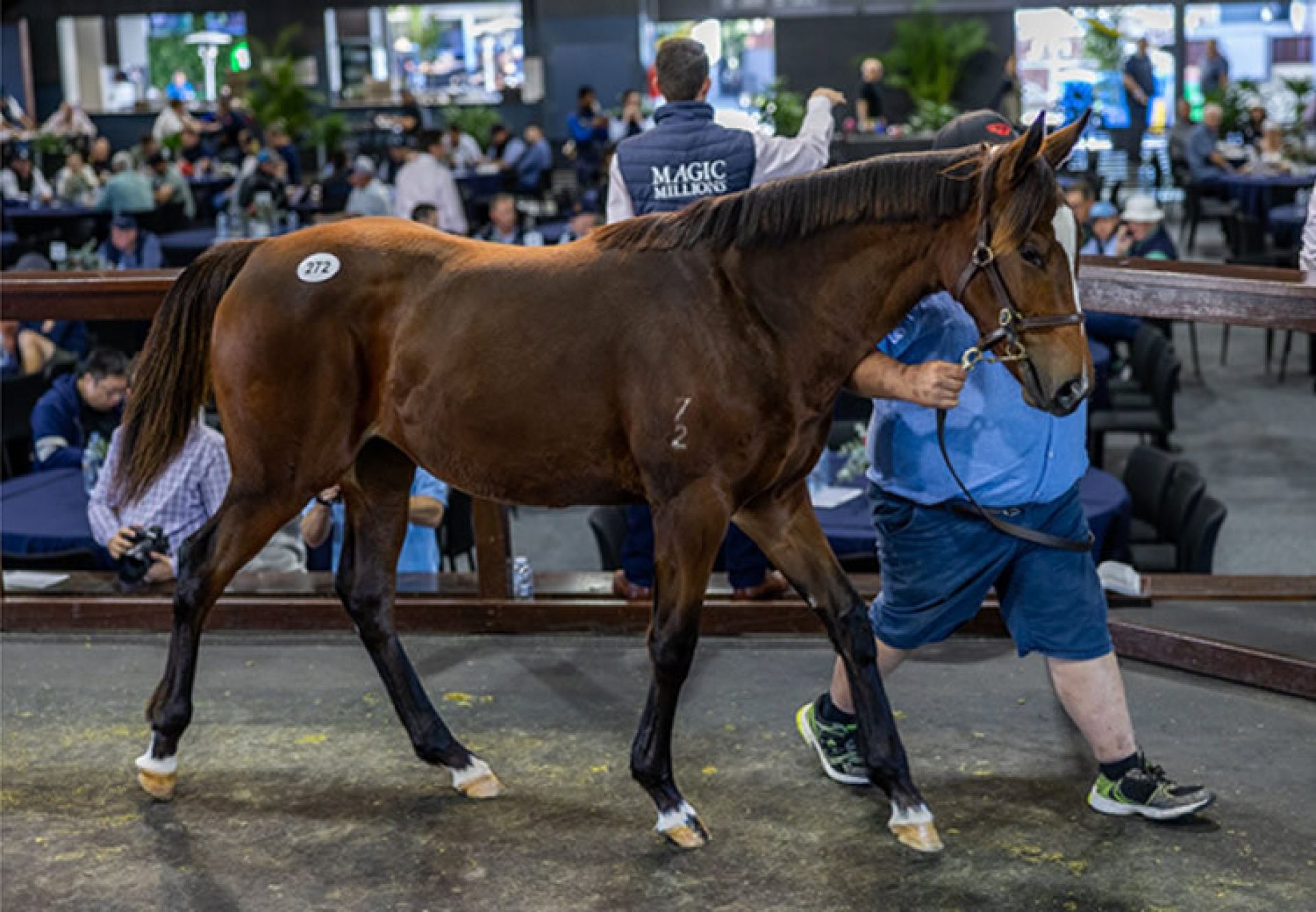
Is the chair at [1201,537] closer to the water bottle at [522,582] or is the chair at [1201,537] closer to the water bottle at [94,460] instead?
the water bottle at [522,582]

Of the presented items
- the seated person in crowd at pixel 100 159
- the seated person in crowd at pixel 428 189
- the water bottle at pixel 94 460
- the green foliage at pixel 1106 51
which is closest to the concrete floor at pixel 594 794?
the water bottle at pixel 94 460

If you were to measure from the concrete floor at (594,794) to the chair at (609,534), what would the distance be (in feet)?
3.67

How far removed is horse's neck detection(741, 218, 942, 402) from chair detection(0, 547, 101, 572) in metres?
3.19

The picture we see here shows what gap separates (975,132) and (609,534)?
2798 mm

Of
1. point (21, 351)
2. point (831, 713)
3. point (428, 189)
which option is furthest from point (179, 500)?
point (428, 189)

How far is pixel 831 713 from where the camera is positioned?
3.82 m

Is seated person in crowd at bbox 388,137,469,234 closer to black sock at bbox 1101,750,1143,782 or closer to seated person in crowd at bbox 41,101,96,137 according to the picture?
black sock at bbox 1101,750,1143,782

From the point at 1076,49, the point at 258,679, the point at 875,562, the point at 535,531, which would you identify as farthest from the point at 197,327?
the point at 1076,49

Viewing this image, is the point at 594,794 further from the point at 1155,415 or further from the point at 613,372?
the point at 1155,415

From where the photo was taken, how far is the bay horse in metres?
3.21

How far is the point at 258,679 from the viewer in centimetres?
461

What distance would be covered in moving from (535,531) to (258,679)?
14.1 feet

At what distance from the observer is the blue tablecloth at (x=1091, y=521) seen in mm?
5445

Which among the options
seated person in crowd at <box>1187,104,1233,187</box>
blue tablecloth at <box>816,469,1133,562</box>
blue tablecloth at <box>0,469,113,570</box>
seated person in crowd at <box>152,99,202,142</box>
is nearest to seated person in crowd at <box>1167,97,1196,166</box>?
seated person in crowd at <box>1187,104,1233,187</box>
